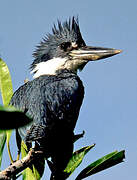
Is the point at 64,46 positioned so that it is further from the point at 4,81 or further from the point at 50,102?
the point at 4,81

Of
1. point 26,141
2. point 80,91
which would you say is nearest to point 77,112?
point 80,91

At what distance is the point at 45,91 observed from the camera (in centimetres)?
357

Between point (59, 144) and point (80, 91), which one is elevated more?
point (80, 91)

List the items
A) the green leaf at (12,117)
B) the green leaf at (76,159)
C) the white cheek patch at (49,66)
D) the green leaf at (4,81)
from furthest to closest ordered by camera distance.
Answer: the white cheek patch at (49,66), the green leaf at (4,81), the green leaf at (76,159), the green leaf at (12,117)

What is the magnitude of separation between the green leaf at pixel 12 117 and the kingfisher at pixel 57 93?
189cm

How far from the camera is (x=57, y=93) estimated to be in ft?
11.8

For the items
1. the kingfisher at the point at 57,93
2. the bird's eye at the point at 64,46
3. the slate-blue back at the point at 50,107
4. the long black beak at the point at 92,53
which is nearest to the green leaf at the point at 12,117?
the kingfisher at the point at 57,93

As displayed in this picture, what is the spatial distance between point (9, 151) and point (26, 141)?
1.42ft

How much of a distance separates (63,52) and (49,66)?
34cm

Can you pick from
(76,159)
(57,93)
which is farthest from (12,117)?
(57,93)

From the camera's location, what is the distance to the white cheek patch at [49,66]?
4488mm

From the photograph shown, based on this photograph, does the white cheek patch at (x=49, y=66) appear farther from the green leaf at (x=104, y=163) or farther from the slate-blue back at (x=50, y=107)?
the green leaf at (x=104, y=163)

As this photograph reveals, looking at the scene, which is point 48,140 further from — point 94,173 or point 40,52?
point 40,52

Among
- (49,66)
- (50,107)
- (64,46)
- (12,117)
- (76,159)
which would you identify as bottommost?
(76,159)
